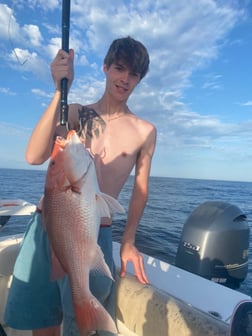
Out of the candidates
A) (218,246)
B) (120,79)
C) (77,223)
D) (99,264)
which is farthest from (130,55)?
(218,246)

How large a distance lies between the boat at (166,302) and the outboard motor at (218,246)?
3.90ft

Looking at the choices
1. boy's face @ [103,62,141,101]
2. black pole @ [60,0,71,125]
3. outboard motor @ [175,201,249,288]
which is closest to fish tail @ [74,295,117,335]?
black pole @ [60,0,71,125]

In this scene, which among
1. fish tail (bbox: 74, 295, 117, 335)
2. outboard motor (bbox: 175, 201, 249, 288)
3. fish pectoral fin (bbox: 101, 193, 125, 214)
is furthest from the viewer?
outboard motor (bbox: 175, 201, 249, 288)

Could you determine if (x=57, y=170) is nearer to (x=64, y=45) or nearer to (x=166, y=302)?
(x=64, y=45)

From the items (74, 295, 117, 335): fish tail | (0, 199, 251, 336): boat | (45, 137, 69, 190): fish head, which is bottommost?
(0, 199, 251, 336): boat

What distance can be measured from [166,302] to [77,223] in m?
0.97

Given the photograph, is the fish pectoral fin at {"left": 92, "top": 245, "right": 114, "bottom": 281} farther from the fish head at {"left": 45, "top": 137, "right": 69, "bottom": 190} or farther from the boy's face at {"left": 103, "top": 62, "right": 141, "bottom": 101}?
the boy's face at {"left": 103, "top": 62, "right": 141, "bottom": 101}

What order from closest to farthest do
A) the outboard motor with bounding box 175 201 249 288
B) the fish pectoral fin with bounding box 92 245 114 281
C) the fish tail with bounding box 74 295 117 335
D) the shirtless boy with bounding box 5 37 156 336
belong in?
1. the fish tail with bounding box 74 295 117 335
2. the fish pectoral fin with bounding box 92 245 114 281
3. the shirtless boy with bounding box 5 37 156 336
4. the outboard motor with bounding box 175 201 249 288

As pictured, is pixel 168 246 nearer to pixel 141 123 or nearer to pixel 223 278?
pixel 223 278

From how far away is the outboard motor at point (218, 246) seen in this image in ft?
13.7

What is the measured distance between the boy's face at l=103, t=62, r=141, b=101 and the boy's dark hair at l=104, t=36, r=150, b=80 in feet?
0.11

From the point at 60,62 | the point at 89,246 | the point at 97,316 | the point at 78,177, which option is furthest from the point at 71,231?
the point at 60,62

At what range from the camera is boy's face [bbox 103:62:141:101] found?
234cm

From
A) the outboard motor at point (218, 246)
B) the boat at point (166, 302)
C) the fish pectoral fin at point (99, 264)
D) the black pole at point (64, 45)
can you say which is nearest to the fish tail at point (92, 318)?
the fish pectoral fin at point (99, 264)
